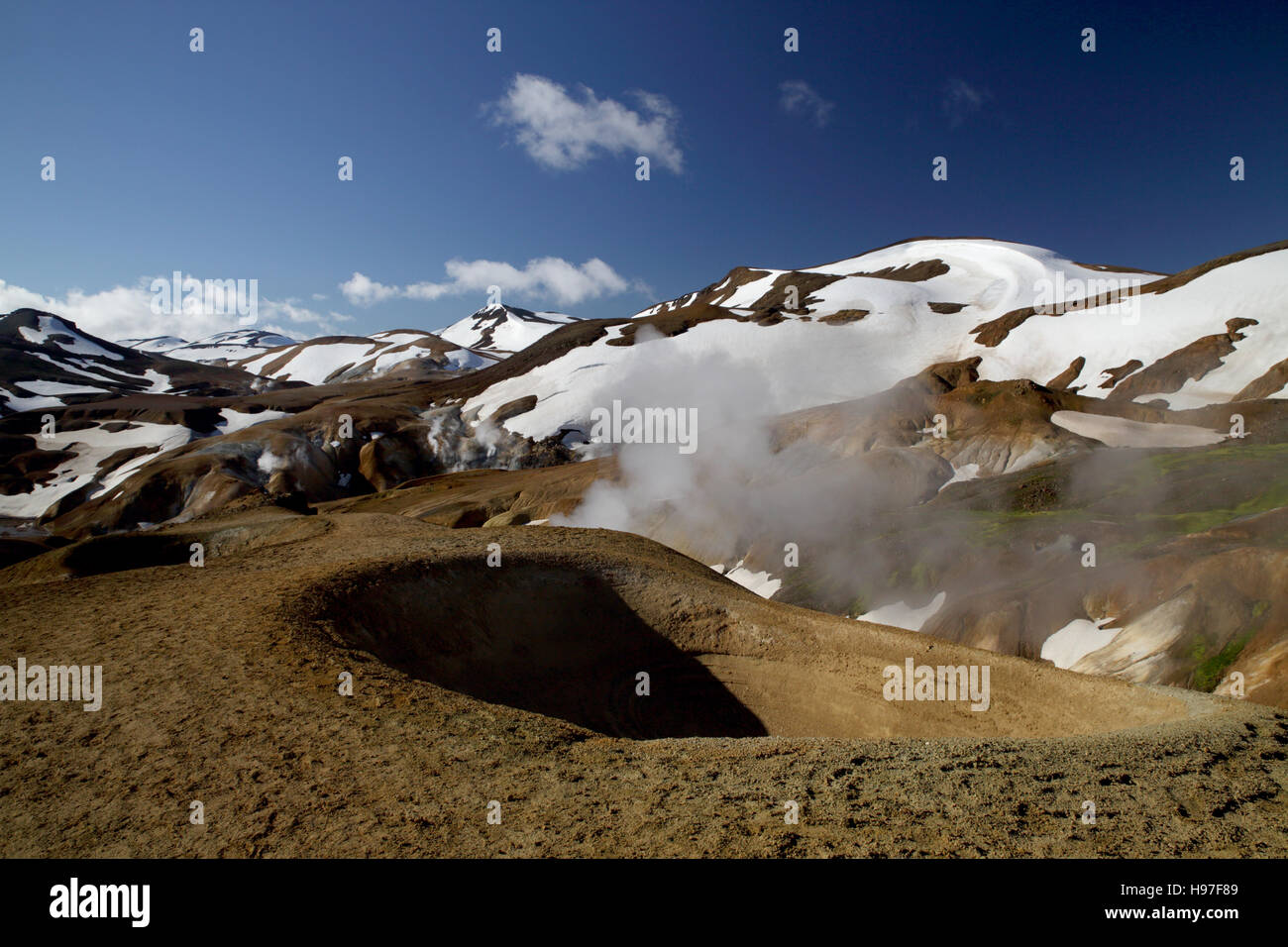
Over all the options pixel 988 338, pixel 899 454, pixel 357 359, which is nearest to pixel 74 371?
pixel 357 359

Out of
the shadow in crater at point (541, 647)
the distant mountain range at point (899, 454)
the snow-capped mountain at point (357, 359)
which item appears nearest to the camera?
the shadow in crater at point (541, 647)

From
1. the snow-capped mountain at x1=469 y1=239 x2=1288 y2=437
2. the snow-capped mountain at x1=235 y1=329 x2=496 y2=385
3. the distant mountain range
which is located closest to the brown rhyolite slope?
the distant mountain range

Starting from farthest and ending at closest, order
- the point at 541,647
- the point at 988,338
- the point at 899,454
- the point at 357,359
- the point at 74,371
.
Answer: the point at 357,359, the point at 74,371, the point at 988,338, the point at 899,454, the point at 541,647

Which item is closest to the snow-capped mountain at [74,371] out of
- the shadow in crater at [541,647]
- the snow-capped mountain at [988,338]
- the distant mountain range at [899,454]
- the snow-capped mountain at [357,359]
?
the distant mountain range at [899,454]

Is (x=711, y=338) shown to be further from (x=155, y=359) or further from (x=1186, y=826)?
(x=155, y=359)

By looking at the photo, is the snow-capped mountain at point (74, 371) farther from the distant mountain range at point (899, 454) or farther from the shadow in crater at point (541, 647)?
the shadow in crater at point (541, 647)

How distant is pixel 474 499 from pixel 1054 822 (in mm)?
39544

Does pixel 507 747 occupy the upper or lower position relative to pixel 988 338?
lower

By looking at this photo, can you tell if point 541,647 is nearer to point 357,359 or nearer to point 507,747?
point 507,747

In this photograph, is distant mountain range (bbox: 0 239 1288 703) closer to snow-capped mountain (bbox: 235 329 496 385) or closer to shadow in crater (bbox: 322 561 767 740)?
shadow in crater (bbox: 322 561 767 740)

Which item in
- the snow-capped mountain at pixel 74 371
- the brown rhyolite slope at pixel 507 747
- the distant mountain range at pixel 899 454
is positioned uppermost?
the snow-capped mountain at pixel 74 371

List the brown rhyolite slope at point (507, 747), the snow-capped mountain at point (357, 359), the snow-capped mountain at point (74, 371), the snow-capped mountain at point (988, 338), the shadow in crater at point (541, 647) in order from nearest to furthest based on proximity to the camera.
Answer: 1. the brown rhyolite slope at point (507, 747)
2. the shadow in crater at point (541, 647)
3. the snow-capped mountain at point (988, 338)
4. the snow-capped mountain at point (74, 371)
5. the snow-capped mountain at point (357, 359)
